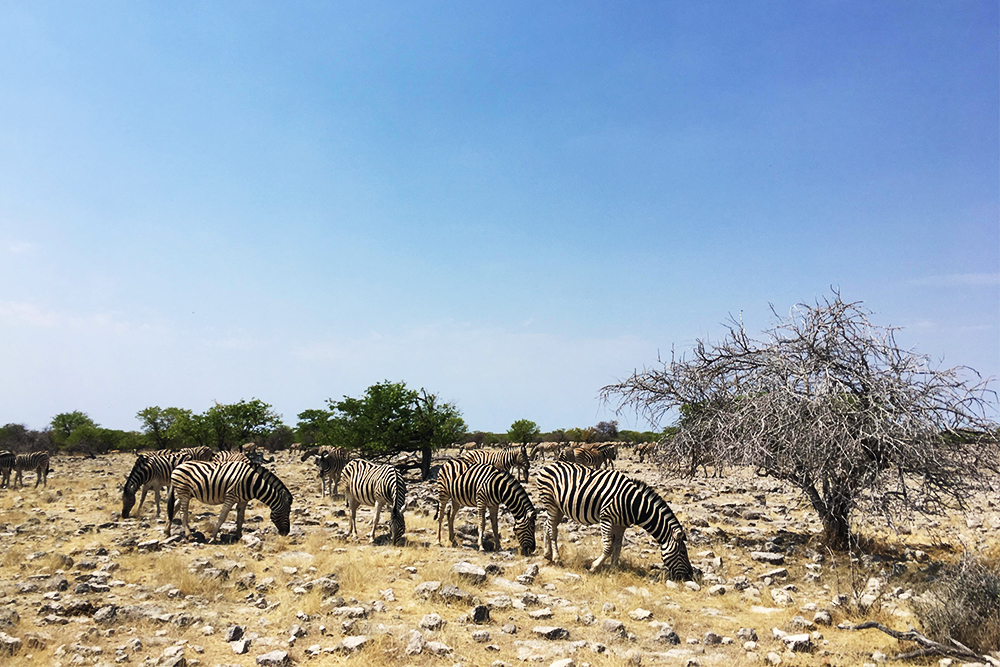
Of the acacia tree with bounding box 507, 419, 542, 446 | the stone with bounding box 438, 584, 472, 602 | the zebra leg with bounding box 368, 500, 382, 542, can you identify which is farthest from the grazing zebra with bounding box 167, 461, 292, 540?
the acacia tree with bounding box 507, 419, 542, 446

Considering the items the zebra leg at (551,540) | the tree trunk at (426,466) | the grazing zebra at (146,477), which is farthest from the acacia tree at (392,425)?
the zebra leg at (551,540)

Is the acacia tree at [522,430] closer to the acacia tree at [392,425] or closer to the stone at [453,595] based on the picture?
the acacia tree at [392,425]

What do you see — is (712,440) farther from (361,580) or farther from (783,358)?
(361,580)

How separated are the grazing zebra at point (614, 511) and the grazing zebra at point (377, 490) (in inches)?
148

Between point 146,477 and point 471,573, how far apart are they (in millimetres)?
13009

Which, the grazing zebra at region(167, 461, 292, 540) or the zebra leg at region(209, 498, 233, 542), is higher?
the grazing zebra at region(167, 461, 292, 540)

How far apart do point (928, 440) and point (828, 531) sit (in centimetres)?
393

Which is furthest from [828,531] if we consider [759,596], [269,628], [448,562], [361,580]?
[269,628]

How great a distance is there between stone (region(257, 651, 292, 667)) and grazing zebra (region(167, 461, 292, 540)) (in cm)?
815

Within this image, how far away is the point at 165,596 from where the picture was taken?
36.7ft

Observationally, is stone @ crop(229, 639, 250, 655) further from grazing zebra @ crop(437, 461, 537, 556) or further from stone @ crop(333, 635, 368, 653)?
grazing zebra @ crop(437, 461, 537, 556)

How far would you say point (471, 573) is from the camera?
39.5 ft

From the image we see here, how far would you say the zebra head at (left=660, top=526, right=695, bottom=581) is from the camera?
1293 centimetres

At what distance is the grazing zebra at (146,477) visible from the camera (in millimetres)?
19719
